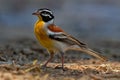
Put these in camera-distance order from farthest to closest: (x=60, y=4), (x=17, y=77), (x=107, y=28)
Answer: (x=60, y=4) < (x=107, y=28) < (x=17, y=77)

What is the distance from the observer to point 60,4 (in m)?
31.7

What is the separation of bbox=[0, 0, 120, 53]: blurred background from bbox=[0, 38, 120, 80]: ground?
452cm

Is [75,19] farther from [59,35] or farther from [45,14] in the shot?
[59,35]

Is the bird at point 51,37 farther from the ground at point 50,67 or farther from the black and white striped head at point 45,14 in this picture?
the ground at point 50,67

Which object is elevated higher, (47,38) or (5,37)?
(47,38)

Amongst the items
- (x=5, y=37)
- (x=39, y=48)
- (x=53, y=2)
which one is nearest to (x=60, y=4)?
(x=53, y=2)

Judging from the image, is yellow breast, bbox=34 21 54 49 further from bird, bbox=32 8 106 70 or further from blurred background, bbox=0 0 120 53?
blurred background, bbox=0 0 120 53

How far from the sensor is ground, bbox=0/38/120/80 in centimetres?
1240

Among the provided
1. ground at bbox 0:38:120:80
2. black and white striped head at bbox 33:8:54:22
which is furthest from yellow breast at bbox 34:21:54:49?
ground at bbox 0:38:120:80

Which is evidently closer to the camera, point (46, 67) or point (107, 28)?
point (46, 67)

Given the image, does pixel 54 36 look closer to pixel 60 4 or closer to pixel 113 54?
pixel 113 54

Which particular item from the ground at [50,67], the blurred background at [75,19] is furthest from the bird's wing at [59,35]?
the blurred background at [75,19]

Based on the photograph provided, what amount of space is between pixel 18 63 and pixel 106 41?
7938 mm

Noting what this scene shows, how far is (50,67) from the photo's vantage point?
1368cm
